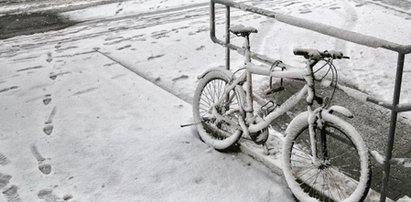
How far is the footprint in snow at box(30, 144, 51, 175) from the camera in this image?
4531 mm

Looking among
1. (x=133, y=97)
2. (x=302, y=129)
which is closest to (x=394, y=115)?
(x=302, y=129)

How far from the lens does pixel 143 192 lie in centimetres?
415

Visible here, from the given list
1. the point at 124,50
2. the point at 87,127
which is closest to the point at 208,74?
the point at 87,127

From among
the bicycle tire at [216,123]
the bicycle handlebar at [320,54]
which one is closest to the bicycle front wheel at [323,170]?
the bicycle handlebar at [320,54]

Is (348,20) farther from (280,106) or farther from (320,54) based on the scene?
(320,54)

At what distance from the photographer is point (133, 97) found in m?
6.23

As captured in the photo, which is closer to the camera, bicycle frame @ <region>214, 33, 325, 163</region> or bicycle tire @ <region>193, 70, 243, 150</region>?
bicycle frame @ <region>214, 33, 325, 163</region>

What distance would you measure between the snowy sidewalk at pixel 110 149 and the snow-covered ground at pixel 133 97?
12 mm

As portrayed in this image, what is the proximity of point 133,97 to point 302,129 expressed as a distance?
303cm

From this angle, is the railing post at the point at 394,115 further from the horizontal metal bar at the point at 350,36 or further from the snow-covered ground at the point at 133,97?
the snow-covered ground at the point at 133,97

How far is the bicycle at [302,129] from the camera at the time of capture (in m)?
3.46

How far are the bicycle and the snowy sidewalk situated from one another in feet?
0.68

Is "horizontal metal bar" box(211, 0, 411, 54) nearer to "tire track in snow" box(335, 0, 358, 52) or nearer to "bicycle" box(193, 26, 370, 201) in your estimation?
"bicycle" box(193, 26, 370, 201)

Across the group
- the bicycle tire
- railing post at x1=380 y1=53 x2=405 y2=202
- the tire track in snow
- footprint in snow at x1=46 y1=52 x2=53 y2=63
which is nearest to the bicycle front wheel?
railing post at x1=380 y1=53 x2=405 y2=202
